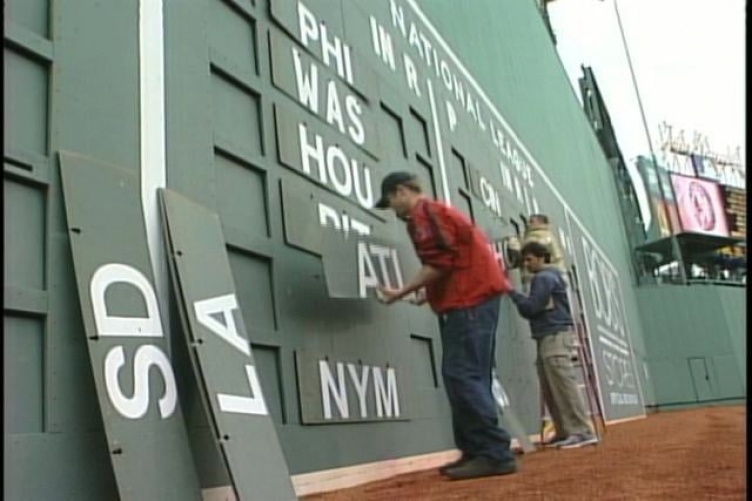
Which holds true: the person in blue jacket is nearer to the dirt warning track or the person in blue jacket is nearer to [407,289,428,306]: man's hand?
the dirt warning track

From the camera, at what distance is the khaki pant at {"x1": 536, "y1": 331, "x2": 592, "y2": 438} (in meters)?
4.49

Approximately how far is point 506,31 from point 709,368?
951 cm

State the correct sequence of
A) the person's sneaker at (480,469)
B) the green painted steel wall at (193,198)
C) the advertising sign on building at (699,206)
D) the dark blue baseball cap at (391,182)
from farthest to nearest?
the advertising sign on building at (699,206), the dark blue baseball cap at (391,182), the person's sneaker at (480,469), the green painted steel wall at (193,198)

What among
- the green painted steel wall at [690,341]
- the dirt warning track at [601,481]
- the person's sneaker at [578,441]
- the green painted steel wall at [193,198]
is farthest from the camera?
the green painted steel wall at [690,341]

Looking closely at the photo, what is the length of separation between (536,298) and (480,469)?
1665mm

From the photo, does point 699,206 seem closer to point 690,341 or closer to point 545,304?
point 690,341

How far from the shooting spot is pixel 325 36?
10.9 ft

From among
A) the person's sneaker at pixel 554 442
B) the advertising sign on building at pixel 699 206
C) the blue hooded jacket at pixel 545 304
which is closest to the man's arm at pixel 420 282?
the blue hooded jacket at pixel 545 304

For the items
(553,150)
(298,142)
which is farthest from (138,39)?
(553,150)

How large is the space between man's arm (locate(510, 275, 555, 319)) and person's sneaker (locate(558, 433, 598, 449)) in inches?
28.1

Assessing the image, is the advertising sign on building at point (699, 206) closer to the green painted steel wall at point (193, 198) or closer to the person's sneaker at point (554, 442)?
the person's sneaker at point (554, 442)

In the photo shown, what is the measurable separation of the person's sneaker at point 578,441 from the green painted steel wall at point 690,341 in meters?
10.9

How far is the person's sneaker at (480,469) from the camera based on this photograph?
2.84 meters

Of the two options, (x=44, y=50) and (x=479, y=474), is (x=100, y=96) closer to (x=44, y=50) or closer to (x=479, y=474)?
(x=44, y=50)
